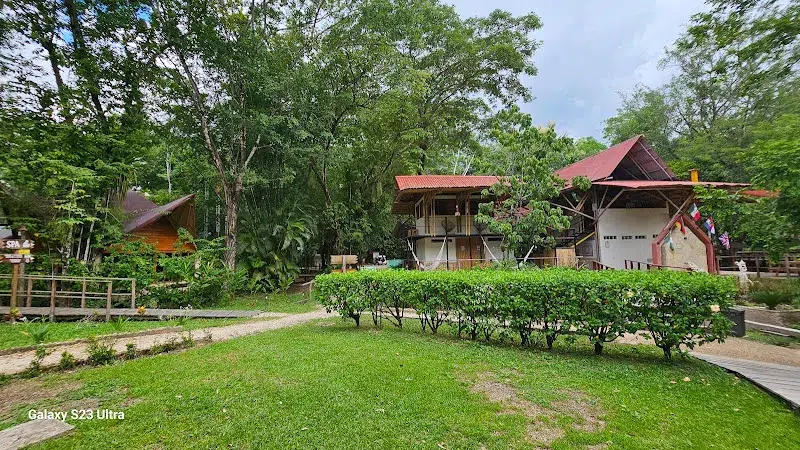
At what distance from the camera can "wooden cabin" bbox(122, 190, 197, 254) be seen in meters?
14.7

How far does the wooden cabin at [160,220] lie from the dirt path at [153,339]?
8.58 meters

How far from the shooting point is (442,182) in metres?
16.4

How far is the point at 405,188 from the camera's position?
51.4ft

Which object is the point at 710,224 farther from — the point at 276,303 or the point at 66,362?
the point at 66,362

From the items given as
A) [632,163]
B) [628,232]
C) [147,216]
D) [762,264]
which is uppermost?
[632,163]

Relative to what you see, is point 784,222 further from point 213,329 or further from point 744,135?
point 744,135

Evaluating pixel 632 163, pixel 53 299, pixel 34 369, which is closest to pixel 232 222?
pixel 53 299

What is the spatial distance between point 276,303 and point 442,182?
29.1 feet

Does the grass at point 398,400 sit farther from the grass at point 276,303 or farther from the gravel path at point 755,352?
the grass at point 276,303

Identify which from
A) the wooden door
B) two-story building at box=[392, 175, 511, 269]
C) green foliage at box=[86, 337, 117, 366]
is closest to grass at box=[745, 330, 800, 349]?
two-story building at box=[392, 175, 511, 269]

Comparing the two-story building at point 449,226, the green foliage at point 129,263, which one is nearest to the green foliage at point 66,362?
the green foliage at point 129,263

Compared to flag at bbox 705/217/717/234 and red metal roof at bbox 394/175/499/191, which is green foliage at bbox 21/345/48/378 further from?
flag at bbox 705/217/717/234

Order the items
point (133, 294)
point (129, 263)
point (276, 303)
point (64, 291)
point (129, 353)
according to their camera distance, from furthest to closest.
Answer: point (276, 303)
point (129, 263)
point (133, 294)
point (64, 291)
point (129, 353)

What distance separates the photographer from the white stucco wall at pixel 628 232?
15352 millimetres
